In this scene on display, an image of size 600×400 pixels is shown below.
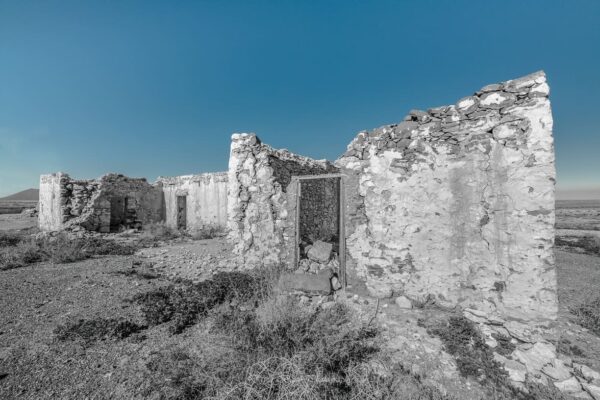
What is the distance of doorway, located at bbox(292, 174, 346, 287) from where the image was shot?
5.11 meters

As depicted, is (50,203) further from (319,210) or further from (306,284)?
(306,284)

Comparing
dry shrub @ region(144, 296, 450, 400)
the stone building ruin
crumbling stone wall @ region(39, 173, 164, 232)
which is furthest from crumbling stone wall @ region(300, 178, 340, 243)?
crumbling stone wall @ region(39, 173, 164, 232)

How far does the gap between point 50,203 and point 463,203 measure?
671 inches

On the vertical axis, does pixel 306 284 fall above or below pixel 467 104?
below

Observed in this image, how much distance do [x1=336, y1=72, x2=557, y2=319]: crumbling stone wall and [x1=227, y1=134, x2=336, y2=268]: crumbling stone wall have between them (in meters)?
1.93

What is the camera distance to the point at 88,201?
1291cm

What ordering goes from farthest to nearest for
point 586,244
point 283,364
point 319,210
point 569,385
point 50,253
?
1. point 586,244
2. point 319,210
3. point 50,253
4. point 569,385
5. point 283,364

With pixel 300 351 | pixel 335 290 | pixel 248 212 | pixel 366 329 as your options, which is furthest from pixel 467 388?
pixel 248 212

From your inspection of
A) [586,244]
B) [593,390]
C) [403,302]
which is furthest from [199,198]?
[586,244]

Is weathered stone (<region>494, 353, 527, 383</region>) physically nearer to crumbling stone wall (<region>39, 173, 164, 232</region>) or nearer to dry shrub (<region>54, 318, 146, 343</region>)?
dry shrub (<region>54, 318, 146, 343</region>)

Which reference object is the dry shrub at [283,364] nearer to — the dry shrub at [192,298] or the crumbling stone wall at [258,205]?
the dry shrub at [192,298]

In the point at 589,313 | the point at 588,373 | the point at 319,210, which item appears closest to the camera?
the point at 588,373

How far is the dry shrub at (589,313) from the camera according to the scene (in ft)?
13.0

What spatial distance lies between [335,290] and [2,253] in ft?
30.3
